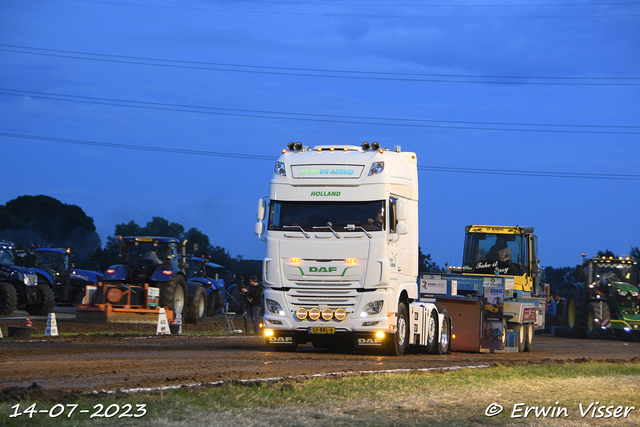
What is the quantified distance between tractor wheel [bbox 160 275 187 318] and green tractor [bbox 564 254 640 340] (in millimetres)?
15203

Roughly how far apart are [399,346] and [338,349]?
245 centimetres

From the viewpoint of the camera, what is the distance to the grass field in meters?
8.00

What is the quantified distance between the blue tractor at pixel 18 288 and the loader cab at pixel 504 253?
572 inches

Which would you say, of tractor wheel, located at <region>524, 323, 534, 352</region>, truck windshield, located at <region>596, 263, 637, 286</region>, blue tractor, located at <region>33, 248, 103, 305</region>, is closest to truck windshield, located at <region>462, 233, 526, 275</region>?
tractor wheel, located at <region>524, 323, 534, 352</region>

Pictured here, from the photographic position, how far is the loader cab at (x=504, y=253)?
26.7 metres

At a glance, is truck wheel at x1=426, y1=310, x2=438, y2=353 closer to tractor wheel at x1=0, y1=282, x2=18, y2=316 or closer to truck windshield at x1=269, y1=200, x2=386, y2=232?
truck windshield at x1=269, y1=200, x2=386, y2=232

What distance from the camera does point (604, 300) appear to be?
32094 millimetres

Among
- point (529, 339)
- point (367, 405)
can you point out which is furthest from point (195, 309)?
point (367, 405)

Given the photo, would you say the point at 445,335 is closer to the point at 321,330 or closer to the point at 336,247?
the point at 321,330

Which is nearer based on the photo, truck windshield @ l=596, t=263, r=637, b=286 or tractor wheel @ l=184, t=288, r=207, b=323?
tractor wheel @ l=184, t=288, r=207, b=323

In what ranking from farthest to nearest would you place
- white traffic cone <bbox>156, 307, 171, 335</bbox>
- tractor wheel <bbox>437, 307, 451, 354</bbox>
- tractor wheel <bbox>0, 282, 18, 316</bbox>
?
tractor wheel <bbox>0, 282, 18, 316</bbox>
white traffic cone <bbox>156, 307, 171, 335</bbox>
tractor wheel <bbox>437, 307, 451, 354</bbox>

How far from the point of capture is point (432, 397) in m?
9.96

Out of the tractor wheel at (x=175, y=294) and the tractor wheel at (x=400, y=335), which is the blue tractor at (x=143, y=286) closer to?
the tractor wheel at (x=175, y=294)

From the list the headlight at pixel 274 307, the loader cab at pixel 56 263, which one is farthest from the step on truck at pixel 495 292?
the loader cab at pixel 56 263
